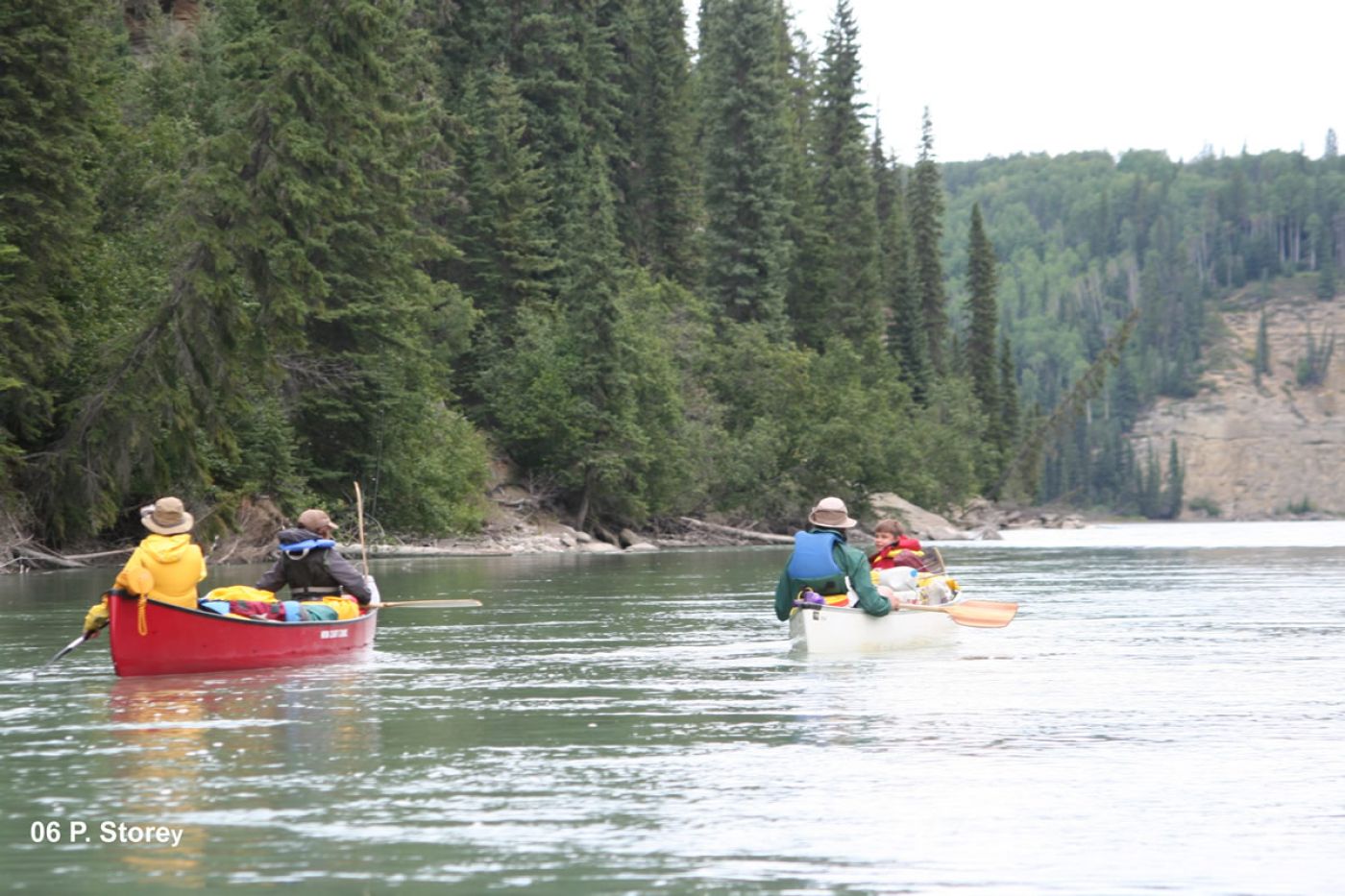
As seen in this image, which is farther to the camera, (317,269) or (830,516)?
(317,269)

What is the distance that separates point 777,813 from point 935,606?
11.3 m

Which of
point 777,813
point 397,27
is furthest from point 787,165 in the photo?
point 777,813

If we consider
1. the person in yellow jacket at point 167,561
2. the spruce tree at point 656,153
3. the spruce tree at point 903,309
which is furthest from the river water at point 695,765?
the spruce tree at point 903,309

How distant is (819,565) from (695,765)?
789 cm

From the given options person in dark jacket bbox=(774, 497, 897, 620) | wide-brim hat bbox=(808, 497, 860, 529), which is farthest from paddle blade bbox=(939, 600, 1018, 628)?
wide-brim hat bbox=(808, 497, 860, 529)

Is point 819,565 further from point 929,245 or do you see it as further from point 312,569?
point 929,245

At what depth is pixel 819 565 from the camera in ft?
66.5

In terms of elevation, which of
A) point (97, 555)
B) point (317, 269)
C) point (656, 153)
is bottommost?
point (97, 555)

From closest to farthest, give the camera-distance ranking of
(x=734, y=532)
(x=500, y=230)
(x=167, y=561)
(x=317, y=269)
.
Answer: (x=167, y=561) < (x=317, y=269) < (x=734, y=532) < (x=500, y=230)

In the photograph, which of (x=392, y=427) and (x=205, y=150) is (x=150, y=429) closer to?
(x=205, y=150)

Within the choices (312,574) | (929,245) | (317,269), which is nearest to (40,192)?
(317,269)

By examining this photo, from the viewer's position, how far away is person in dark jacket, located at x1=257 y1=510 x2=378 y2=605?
A: 19.4 meters

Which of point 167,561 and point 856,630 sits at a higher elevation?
point 167,561

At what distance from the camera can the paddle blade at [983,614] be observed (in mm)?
22234
